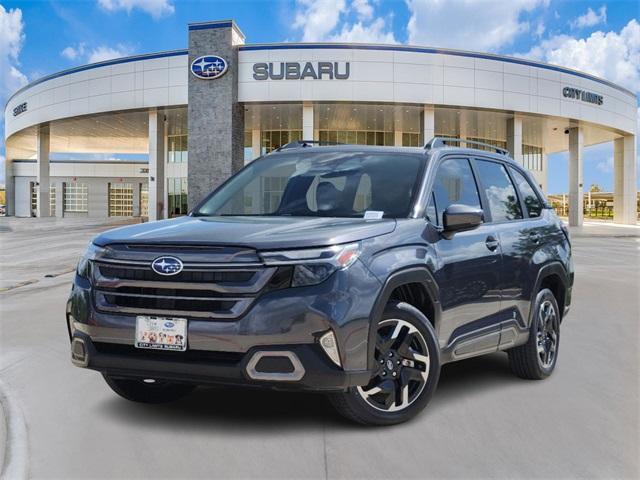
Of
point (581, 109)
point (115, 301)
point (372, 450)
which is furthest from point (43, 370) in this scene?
point (581, 109)

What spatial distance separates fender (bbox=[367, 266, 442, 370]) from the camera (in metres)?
3.88

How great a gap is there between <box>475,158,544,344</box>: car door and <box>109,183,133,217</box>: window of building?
67175 millimetres

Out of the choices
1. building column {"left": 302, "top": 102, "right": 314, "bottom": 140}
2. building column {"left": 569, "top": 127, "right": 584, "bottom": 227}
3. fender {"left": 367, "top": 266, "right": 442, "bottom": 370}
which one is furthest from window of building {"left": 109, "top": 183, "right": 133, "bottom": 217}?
fender {"left": 367, "top": 266, "right": 442, "bottom": 370}

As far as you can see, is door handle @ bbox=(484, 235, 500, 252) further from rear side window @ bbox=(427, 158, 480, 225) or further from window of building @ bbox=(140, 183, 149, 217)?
window of building @ bbox=(140, 183, 149, 217)

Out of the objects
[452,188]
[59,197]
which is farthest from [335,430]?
[59,197]

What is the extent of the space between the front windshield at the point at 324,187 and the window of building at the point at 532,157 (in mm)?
59460

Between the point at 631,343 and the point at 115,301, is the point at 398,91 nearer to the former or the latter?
the point at 631,343

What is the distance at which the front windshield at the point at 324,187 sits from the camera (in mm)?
4746

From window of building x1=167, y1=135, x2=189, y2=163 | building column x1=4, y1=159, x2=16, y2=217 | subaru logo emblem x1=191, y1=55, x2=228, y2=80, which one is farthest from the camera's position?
building column x1=4, y1=159, x2=16, y2=217

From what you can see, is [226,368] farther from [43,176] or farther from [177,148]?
[43,176]

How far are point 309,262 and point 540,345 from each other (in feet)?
9.45

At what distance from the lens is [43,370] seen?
19.9 feet

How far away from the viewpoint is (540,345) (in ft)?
18.9

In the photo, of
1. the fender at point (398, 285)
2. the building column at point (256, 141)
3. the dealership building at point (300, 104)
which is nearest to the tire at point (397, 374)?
the fender at point (398, 285)
